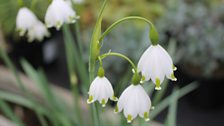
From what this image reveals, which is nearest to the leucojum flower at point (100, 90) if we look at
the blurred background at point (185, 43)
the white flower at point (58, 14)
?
the white flower at point (58, 14)

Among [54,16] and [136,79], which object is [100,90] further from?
[54,16]

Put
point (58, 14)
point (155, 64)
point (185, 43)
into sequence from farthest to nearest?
point (185, 43) → point (58, 14) → point (155, 64)

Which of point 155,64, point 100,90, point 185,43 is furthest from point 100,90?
point 185,43

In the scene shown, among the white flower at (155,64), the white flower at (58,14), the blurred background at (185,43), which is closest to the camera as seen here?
the white flower at (155,64)

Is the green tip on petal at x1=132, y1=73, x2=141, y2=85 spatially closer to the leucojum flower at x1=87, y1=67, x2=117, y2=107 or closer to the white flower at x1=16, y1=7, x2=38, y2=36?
the leucojum flower at x1=87, y1=67, x2=117, y2=107

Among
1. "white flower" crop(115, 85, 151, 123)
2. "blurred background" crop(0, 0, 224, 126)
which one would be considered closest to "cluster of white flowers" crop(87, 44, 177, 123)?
"white flower" crop(115, 85, 151, 123)

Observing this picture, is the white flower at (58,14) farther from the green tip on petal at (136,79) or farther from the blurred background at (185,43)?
the blurred background at (185,43)

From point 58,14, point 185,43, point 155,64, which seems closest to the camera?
point 155,64

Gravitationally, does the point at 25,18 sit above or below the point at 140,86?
above
